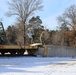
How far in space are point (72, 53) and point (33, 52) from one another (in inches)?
210

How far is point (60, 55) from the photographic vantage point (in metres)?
27.8

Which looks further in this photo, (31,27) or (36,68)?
(31,27)

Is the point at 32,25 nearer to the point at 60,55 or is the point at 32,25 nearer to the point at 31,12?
the point at 31,12

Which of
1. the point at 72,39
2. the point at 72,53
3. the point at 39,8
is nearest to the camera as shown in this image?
the point at 72,53

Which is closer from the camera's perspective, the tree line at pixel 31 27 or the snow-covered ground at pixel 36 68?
the snow-covered ground at pixel 36 68

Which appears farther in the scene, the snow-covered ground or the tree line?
the tree line

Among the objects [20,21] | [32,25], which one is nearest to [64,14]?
[32,25]

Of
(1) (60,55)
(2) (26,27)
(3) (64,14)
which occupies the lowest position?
(1) (60,55)

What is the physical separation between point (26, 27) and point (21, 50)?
2761 centimetres

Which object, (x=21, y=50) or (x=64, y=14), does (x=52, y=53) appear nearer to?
(x=21, y=50)

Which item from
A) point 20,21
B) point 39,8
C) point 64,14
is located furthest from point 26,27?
point 64,14

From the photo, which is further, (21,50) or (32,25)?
(32,25)

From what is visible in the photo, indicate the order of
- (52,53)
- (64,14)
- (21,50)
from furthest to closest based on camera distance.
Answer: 1. (64,14)
2. (52,53)
3. (21,50)

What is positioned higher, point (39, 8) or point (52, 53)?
point (39, 8)
